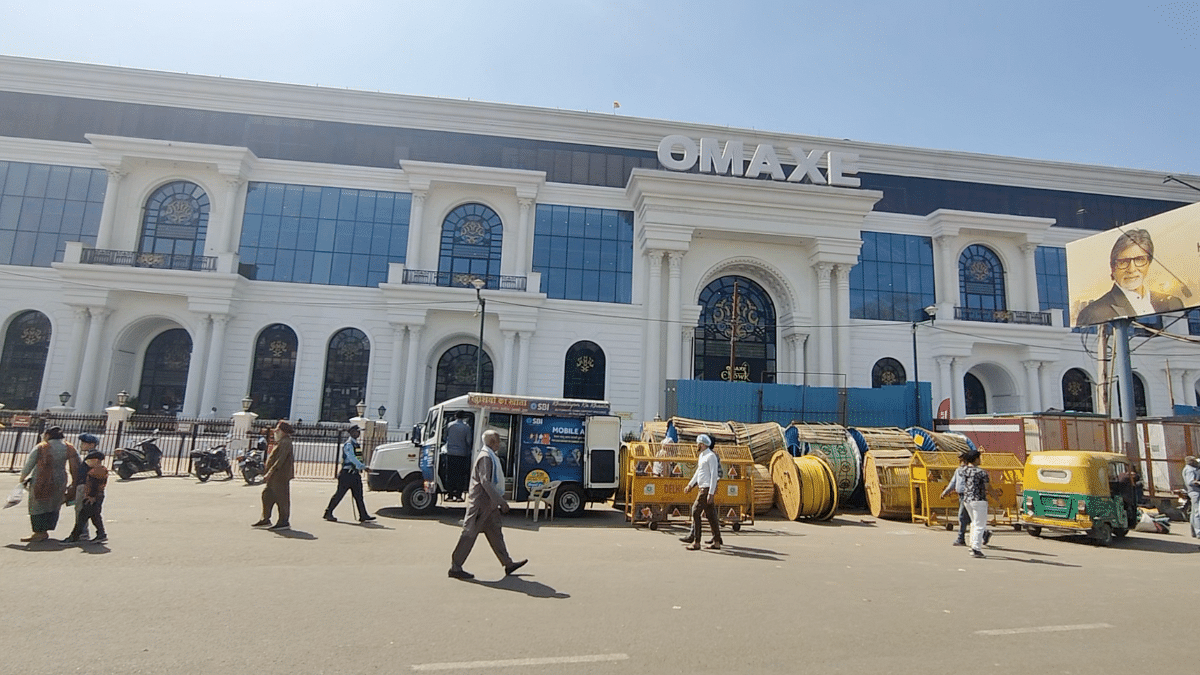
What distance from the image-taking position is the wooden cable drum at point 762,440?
16391 millimetres

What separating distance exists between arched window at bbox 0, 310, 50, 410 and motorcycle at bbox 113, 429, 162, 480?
1570 centimetres

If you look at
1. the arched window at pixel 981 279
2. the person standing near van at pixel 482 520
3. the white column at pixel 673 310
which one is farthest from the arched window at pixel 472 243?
the arched window at pixel 981 279

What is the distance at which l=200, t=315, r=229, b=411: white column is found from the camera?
87.4 ft

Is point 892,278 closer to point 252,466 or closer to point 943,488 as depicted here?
point 943,488

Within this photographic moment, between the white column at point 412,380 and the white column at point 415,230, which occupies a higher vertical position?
the white column at point 415,230

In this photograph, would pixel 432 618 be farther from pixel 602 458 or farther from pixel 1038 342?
pixel 1038 342

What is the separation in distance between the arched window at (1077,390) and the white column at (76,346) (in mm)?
47577

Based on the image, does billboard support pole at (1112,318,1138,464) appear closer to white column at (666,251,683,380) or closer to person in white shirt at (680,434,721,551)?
person in white shirt at (680,434,721,551)

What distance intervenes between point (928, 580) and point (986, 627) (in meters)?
2.19

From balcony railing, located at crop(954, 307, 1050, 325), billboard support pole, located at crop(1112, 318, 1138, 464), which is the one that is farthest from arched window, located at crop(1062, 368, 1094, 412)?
billboard support pole, located at crop(1112, 318, 1138, 464)

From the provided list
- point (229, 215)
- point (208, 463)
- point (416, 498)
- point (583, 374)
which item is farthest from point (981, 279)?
point (229, 215)

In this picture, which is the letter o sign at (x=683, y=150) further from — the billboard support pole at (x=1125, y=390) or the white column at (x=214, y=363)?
the white column at (x=214, y=363)

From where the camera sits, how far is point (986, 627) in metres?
5.63

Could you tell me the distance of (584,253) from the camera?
102 feet
